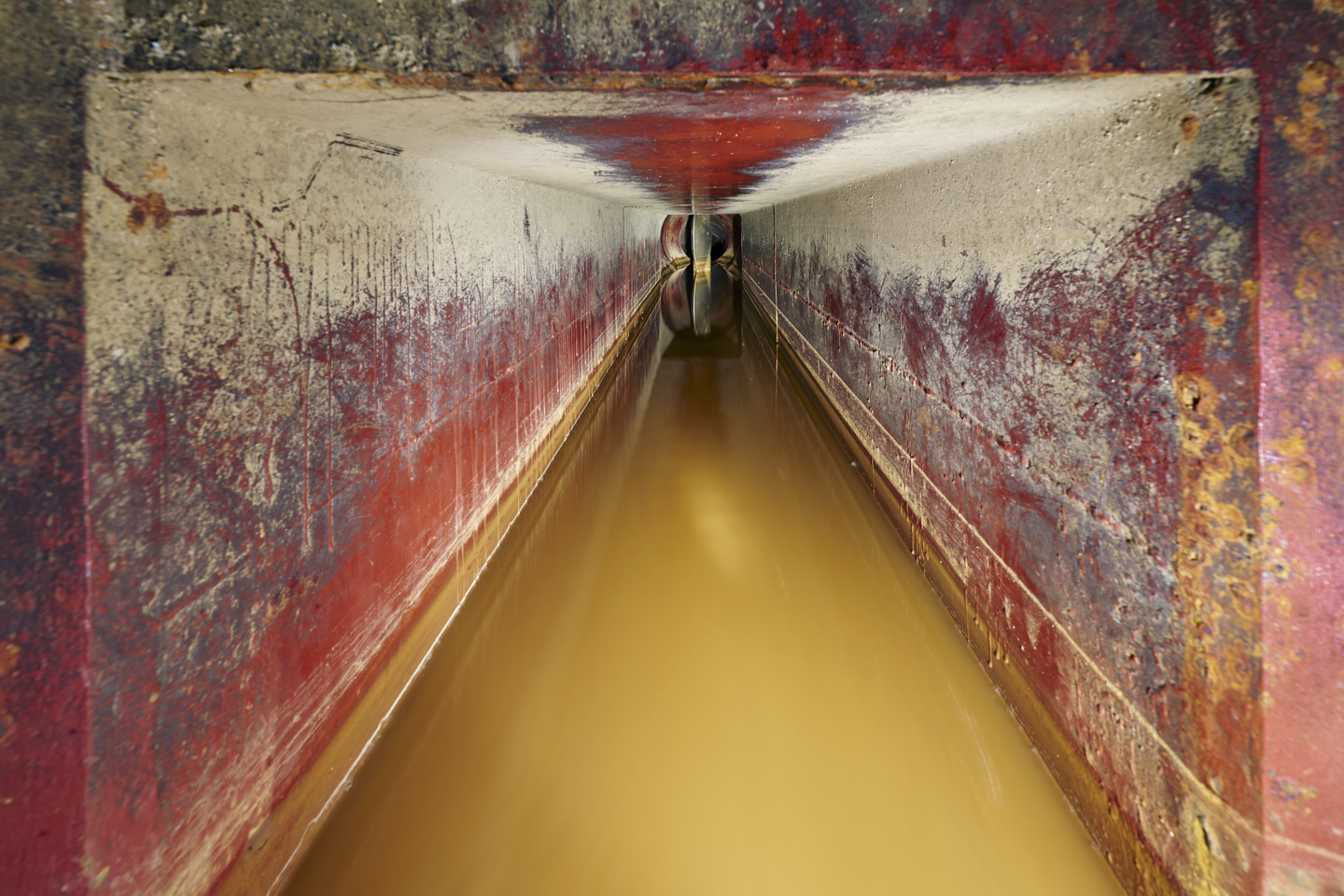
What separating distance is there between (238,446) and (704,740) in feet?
5.42

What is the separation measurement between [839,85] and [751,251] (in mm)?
12075

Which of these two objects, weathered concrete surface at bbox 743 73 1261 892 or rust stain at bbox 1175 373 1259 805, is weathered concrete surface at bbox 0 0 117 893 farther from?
rust stain at bbox 1175 373 1259 805

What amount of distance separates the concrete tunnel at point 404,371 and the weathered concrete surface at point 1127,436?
1 cm

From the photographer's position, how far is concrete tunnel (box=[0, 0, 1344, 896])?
1229 millimetres

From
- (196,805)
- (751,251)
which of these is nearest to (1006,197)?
(196,805)

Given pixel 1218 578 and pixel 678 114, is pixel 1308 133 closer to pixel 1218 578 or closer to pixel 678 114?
pixel 1218 578

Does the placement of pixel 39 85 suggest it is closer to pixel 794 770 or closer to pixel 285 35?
pixel 285 35

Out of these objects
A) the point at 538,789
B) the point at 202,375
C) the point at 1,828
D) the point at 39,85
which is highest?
the point at 39,85

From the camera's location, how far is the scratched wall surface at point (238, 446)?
4.26 feet

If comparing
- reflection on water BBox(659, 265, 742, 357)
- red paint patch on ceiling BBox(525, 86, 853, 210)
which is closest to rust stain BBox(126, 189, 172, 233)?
red paint patch on ceiling BBox(525, 86, 853, 210)

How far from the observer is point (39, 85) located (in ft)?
3.89

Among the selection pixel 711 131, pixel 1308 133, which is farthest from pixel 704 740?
pixel 1308 133

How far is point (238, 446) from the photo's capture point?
64.1 inches

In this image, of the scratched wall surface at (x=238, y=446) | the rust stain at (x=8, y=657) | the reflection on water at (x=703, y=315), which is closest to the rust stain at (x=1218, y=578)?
the scratched wall surface at (x=238, y=446)
